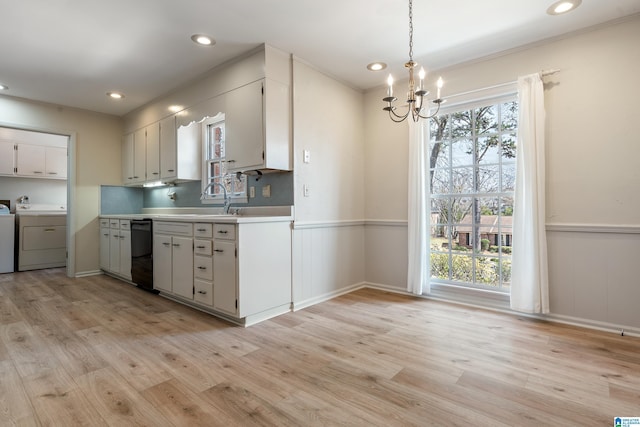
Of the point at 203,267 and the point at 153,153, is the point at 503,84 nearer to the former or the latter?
the point at 203,267

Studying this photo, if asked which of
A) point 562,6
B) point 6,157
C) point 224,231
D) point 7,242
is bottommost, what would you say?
point 7,242

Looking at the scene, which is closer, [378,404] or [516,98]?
[378,404]

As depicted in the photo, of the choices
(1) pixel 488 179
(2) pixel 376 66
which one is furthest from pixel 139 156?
(1) pixel 488 179

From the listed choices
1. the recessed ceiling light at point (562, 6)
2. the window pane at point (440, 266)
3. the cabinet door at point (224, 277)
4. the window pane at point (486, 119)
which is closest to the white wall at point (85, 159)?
the cabinet door at point (224, 277)

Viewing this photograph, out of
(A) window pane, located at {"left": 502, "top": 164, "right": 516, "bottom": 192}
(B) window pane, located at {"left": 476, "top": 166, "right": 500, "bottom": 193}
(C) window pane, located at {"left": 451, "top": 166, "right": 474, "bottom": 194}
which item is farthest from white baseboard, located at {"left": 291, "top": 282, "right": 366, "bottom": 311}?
(A) window pane, located at {"left": 502, "top": 164, "right": 516, "bottom": 192}

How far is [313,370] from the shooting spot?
197 cm

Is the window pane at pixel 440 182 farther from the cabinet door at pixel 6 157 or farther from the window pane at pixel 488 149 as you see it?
the cabinet door at pixel 6 157

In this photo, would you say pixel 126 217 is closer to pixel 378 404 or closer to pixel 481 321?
pixel 378 404

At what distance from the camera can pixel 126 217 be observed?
4188mm

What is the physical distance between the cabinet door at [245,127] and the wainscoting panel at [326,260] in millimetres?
802

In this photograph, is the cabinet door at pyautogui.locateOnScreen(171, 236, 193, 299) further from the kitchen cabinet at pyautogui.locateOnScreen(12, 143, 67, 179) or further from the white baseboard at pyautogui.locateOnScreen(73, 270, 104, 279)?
the kitchen cabinet at pyautogui.locateOnScreen(12, 143, 67, 179)

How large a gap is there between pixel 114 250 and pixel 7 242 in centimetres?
210

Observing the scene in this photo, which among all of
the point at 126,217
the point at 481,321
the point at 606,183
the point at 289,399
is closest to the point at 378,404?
the point at 289,399

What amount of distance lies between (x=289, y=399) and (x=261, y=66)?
271 centimetres
